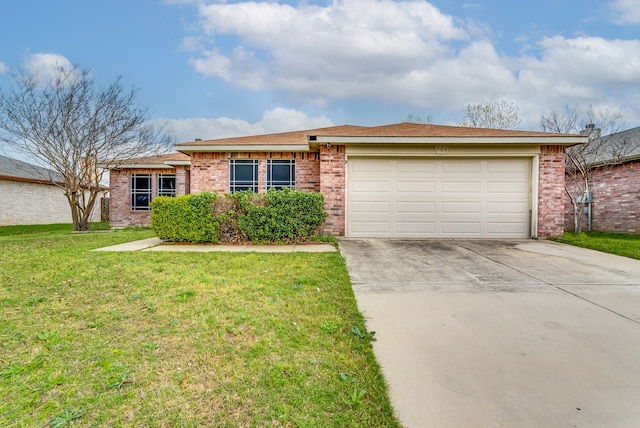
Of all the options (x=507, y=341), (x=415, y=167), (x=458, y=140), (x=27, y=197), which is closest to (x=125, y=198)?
(x=27, y=197)

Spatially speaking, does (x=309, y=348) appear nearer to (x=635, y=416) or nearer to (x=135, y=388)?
(x=135, y=388)

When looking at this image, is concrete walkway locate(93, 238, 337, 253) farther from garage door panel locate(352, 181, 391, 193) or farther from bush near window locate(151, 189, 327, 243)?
garage door panel locate(352, 181, 391, 193)

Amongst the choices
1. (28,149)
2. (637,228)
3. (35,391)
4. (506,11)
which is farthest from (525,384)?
(28,149)

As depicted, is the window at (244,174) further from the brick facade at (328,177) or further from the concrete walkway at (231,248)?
the concrete walkway at (231,248)

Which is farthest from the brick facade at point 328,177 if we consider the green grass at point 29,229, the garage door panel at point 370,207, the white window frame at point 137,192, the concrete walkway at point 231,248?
the green grass at point 29,229

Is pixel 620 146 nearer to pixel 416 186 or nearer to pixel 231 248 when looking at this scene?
pixel 416 186

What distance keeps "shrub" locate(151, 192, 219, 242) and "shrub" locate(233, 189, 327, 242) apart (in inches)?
27.1

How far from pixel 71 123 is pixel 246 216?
980 cm

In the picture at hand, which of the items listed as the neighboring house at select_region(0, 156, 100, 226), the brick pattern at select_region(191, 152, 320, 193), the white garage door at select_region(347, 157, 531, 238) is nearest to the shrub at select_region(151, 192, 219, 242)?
the brick pattern at select_region(191, 152, 320, 193)

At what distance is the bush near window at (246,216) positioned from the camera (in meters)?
7.77

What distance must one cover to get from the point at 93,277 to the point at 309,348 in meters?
3.74

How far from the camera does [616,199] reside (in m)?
11.6

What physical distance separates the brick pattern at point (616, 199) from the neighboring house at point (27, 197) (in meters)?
23.4

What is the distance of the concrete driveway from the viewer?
6.03ft
